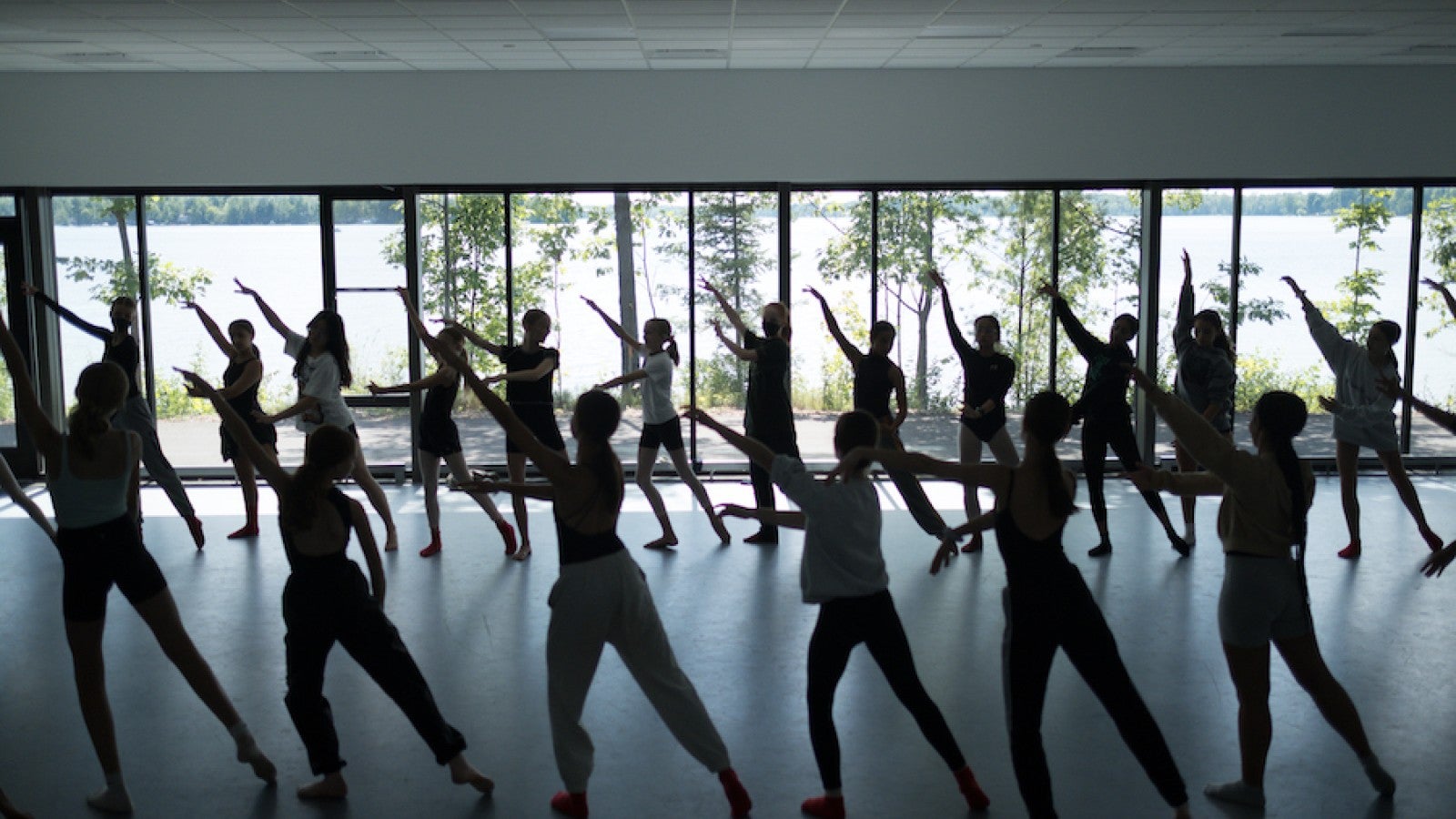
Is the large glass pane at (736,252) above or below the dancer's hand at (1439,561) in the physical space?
above

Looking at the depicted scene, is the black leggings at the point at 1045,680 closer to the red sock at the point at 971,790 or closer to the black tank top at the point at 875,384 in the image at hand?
the red sock at the point at 971,790

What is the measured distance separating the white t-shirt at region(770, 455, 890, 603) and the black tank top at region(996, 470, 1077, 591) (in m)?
0.39

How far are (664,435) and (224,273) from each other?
5023 mm

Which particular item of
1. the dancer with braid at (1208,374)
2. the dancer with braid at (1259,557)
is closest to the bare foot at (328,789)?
the dancer with braid at (1259,557)

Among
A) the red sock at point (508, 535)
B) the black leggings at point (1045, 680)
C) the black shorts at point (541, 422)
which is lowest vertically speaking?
the red sock at point (508, 535)

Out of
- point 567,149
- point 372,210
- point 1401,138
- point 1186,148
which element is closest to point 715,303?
point 567,149

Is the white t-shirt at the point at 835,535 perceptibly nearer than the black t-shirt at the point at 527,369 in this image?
Yes

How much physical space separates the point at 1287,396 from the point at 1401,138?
7768mm

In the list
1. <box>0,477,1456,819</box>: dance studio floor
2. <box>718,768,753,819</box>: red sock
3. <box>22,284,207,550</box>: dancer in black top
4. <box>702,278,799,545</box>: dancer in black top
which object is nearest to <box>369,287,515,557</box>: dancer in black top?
<box>0,477,1456,819</box>: dance studio floor

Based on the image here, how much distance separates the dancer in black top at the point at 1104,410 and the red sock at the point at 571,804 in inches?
179

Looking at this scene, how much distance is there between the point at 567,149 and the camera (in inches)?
402

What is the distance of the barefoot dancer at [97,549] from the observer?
13.1 feet

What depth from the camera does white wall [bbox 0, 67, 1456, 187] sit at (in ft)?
33.3

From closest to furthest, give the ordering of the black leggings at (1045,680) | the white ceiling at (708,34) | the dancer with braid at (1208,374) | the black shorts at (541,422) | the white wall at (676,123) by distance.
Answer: the black leggings at (1045,680)
the white ceiling at (708,34)
the black shorts at (541,422)
the dancer with braid at (1208,374)
the white wall at (676,123)
